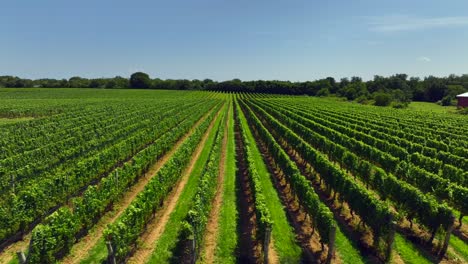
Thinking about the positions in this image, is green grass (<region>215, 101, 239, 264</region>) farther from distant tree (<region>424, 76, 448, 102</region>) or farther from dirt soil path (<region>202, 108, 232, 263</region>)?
distant tree (<region>424, 76, 448, 102</region>)

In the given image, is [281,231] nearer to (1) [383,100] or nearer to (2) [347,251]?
(2) [347,251]

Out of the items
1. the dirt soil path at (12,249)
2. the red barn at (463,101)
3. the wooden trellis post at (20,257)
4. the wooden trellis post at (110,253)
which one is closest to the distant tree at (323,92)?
the red barn at (463,101)

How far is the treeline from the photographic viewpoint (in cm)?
13575

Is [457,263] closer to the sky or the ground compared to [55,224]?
closer to the ground

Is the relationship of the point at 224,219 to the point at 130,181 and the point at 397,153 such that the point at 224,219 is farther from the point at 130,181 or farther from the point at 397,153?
the point at 397,153

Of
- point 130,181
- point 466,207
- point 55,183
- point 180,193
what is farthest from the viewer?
point 130,181

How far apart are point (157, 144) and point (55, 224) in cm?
1622

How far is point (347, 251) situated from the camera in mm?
13289

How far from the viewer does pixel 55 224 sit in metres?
12.5

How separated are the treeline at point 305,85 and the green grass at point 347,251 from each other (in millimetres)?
121003

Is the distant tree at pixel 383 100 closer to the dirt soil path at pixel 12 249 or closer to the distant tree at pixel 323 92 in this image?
the distant tree at pixel 323 92

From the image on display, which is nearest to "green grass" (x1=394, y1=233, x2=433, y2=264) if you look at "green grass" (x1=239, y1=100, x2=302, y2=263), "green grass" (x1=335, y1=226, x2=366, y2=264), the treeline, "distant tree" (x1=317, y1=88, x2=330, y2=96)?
"green grass" (x1=335, y1=226, x2=366, y2=264)

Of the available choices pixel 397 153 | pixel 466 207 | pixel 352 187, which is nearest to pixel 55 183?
pixel 352 187

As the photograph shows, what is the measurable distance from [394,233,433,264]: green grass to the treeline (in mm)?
120091
